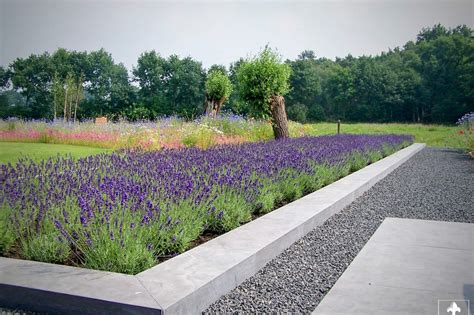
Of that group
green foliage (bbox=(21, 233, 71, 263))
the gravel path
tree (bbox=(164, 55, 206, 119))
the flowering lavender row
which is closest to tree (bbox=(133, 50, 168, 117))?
tree (bbox=(164, 55, 206, 119))

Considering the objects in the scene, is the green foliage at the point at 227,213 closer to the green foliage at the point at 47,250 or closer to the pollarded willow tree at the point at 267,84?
the green foliage at the point at 47,250

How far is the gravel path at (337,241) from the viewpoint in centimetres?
289

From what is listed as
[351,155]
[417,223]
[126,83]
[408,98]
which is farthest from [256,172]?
[408,98]

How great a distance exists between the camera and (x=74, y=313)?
2.38 meters

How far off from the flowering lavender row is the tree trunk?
24.5 ft

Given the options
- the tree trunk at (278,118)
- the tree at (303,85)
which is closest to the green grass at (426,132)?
the tree trunk at (278,118)

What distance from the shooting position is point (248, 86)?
1373cm

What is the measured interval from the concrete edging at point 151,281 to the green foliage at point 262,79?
10.2 metres

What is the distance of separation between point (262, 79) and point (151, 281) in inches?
453

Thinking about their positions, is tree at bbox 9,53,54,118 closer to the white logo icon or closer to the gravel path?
the gravel path

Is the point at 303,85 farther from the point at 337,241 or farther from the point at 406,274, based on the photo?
the point at 406,274

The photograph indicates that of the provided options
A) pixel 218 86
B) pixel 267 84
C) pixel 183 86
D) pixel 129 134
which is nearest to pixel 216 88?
pixel 218 86

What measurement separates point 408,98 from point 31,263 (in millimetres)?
36919

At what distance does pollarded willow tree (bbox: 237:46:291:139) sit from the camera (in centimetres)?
1348
